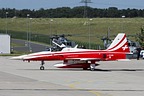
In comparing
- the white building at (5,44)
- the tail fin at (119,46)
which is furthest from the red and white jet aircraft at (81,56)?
the white building at (5,44)

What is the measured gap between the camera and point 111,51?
4238cm

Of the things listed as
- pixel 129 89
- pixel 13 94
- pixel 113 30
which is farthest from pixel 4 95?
pixel 113 30

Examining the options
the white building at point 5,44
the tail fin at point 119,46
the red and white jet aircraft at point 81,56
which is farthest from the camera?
the white building at point 5,44

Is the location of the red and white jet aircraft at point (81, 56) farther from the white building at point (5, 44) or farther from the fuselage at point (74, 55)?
the white building at point (5, 44)

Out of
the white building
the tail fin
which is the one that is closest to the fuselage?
the tail fin

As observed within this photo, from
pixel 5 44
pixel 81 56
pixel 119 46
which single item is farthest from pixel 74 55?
pixel 5 44

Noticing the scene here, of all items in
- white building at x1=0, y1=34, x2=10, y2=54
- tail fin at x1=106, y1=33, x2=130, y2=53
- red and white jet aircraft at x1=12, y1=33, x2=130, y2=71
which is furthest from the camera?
white building at x1=0, y1=34, x2=10, y2=54

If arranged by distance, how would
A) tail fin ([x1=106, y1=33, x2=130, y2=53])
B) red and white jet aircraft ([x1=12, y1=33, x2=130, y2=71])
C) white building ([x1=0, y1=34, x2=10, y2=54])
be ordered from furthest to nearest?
1. white building ([x1=0, y1=34, x2=10, y2=54])
2. tail fin ([x1=106, y1=33, x2=130, y2=53])
3. red and white jet aircraft ([x1=12, y1=33, x2=130, y2=71])

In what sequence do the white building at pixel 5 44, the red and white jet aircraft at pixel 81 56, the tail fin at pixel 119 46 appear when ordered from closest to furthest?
1. the red and white jet aircraft at pixel 81 56
2. the tail fin at pixel 119 46
3. the white building at pixel 5 44

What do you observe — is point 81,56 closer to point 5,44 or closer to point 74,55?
point 74,55

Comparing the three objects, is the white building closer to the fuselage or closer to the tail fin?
the fuselage

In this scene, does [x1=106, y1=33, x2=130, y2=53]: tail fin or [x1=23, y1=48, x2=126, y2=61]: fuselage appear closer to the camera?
[x1=23, y1=48, x2=126, y2=61]: fuselage

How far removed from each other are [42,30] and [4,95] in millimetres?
128044

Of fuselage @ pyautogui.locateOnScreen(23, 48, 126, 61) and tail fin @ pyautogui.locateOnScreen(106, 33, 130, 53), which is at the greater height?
tail fin @ pyautogui.locateOnScreen(106, 33, 130, 53)
